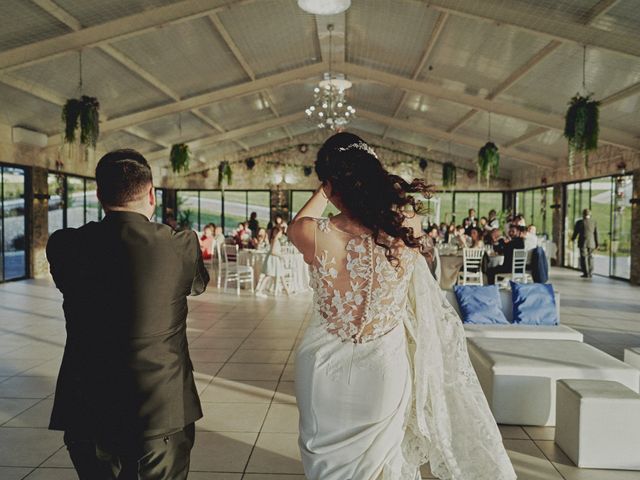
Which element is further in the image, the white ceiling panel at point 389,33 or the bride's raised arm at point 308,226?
the white ceiling panel at point 389,33

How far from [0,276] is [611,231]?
14.0 m

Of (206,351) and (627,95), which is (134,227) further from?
(627,95)

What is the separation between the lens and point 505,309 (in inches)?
211

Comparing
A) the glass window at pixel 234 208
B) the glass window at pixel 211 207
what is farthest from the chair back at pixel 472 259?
the glass window at pixel 211 207

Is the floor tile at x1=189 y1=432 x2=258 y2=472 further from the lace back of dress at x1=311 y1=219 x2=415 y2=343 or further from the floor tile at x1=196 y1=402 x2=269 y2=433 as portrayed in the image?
the lace back of dress at x1=311 y1=219 x2=415 y2=343

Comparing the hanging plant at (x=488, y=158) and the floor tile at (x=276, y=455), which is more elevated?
the hanging plant at (x=488, y=158)

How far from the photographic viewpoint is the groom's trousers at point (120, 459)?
5.00 ft

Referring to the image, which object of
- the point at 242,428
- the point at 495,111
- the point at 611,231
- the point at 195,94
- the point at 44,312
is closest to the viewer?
the point at 242,428

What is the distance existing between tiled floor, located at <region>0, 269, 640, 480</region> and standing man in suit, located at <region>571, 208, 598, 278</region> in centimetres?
349

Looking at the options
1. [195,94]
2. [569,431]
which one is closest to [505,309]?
[569,431]

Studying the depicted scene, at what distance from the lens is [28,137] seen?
11367 mm

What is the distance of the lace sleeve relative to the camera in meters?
2.18

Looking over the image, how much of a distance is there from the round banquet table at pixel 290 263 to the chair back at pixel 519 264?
12.5 ft

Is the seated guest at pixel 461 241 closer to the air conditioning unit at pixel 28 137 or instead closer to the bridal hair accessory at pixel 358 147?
the air conditioning unit at pixel 28 137
